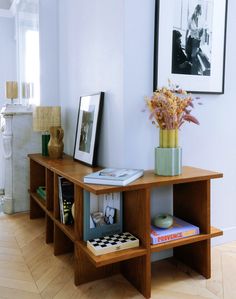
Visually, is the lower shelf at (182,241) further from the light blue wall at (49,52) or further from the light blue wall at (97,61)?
the light blue wall at (49,52)

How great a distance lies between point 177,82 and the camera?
1886 mm

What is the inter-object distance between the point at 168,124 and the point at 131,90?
29cm

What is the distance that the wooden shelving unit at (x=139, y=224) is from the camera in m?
1.52

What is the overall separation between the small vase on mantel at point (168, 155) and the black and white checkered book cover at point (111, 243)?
1.24ft

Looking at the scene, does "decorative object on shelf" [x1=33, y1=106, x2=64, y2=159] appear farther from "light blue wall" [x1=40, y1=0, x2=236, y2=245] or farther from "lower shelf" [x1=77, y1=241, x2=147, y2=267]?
"lower shelf" [x1=77, y1=241, x2=147, y2=267]

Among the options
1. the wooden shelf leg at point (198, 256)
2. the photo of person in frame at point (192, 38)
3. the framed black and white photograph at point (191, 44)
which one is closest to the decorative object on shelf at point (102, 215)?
the wooden shelf leg at point (198, 256)

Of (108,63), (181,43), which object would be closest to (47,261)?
(108,63)

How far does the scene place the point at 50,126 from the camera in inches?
99.3

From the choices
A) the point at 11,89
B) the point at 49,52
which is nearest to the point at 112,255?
the point at 49,52

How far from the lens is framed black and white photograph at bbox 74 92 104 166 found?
77.7 inches

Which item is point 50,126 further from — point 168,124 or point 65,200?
point 168,124

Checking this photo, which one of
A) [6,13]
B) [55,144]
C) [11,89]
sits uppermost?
[6,13]

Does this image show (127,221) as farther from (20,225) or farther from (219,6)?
(219,6)

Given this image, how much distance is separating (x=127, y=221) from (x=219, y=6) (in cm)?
148
